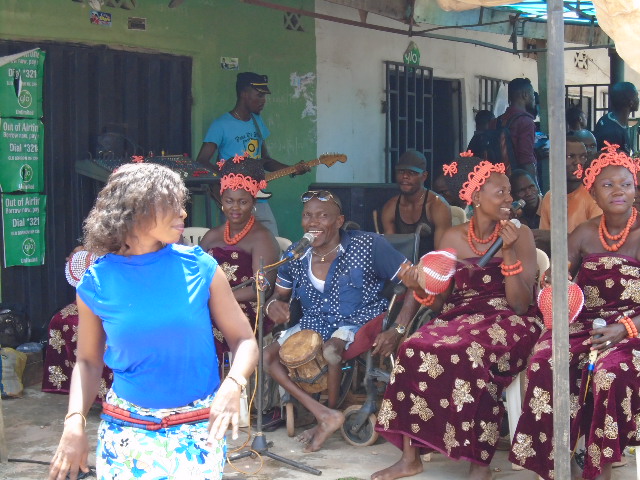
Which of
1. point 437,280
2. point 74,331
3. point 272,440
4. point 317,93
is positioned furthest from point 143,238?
point 317,93

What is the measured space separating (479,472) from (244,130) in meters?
3.92

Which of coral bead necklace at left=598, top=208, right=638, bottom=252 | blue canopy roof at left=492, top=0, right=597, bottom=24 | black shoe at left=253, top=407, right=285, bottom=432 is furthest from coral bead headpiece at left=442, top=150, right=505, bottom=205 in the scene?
blue canopy roof at left=492, top=0, right=597, bottom=24

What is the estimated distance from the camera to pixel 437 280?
5.02 meters

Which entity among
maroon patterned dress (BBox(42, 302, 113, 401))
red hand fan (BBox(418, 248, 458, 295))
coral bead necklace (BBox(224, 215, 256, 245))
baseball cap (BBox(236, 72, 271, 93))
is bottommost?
maroon patterned dress (BBox(42, 302, 113, 401))

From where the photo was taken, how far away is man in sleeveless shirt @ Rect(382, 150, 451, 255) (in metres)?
6.90

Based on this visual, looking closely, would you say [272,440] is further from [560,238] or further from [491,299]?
[560,238]

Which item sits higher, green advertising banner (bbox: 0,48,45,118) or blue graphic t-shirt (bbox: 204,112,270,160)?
green advertising banner (bbox: 0,48,45,118)

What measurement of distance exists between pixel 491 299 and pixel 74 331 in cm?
263

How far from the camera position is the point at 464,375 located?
468cm

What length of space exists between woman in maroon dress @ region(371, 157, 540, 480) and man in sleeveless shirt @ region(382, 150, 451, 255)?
1.68 m

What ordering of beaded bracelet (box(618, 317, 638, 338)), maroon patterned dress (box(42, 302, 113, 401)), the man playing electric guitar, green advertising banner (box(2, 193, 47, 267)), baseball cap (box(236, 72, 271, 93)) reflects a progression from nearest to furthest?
beaded bracelet (box(618, 317, 638, 338)) < maroon patterned dress (box(42, 302, 113, 401)) < green advertising banner (box(2, 193, 47, 267)) < the man playing electric guitar < baseball cap (box(236, 72, 271, 93))

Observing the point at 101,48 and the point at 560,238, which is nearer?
the point at 560,238

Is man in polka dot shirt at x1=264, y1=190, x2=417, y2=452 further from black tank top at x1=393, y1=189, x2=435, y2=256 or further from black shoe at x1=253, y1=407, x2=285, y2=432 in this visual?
black tank top at x1=393, y1=189, x2=435, y2=256

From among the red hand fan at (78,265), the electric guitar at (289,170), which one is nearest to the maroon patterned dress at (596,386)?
the red hand fan at (78,265)
